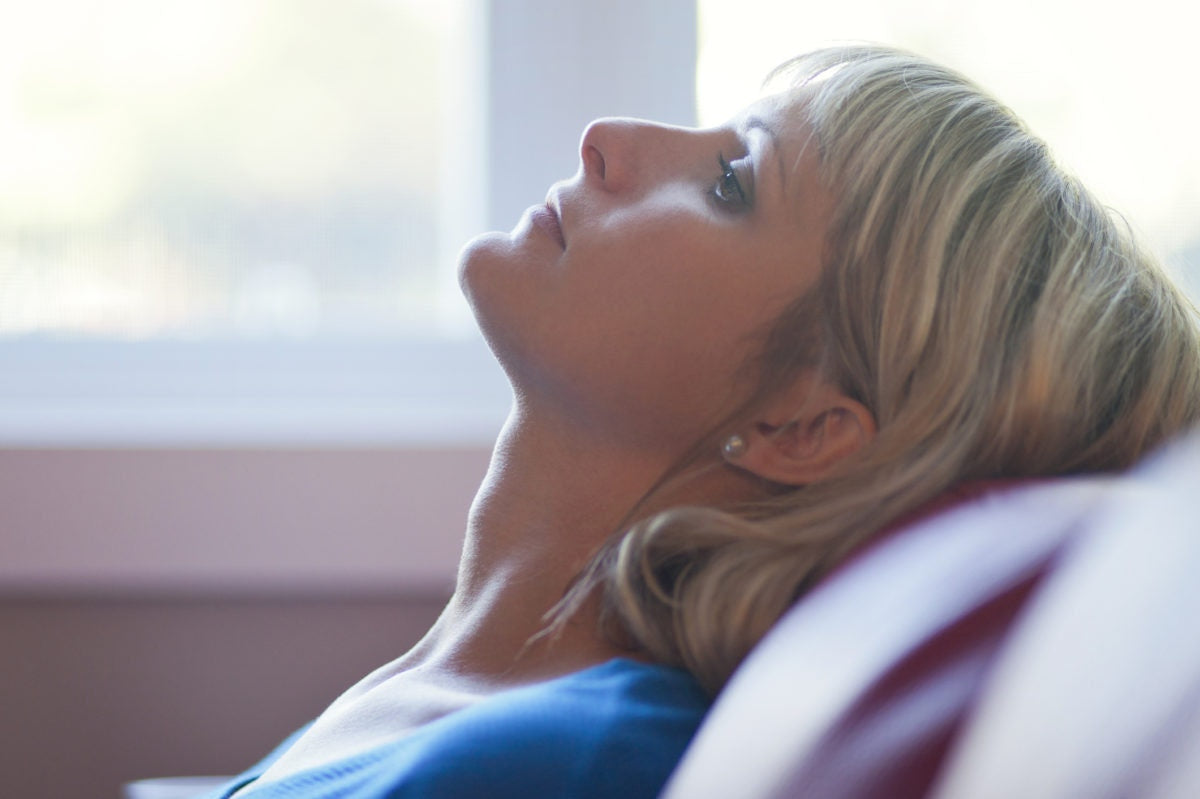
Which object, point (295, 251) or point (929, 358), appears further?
point (295, 251)

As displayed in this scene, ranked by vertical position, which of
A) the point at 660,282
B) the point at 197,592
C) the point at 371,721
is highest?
the point at 660,282

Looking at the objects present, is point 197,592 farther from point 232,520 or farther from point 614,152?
point 614,152

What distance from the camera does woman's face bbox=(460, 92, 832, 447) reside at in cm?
97

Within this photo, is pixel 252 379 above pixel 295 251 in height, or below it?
below

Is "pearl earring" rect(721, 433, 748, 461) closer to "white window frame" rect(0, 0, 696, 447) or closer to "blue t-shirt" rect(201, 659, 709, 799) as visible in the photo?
"blue t-shirt" rect(201, 659, 709, 799)

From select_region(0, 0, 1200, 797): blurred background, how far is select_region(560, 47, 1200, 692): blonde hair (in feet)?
2.39

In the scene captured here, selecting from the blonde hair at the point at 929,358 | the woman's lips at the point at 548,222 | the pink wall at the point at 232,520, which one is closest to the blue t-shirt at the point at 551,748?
the blonde hair at the point at 929,358

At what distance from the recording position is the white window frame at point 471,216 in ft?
5.82

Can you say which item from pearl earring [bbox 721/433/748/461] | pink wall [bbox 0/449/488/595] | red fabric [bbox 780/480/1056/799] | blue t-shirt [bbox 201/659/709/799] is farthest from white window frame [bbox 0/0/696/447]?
red fabric [bbox 780/480/1056/799]

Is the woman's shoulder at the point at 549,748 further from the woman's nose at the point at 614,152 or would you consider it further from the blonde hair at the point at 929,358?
the woman's nose at the point at 614,152

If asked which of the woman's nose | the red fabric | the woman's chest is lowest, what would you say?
the woman's chest

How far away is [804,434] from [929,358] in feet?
0.40

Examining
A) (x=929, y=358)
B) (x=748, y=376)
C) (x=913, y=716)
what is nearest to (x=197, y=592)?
(x=748, y=376)

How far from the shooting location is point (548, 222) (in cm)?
106
